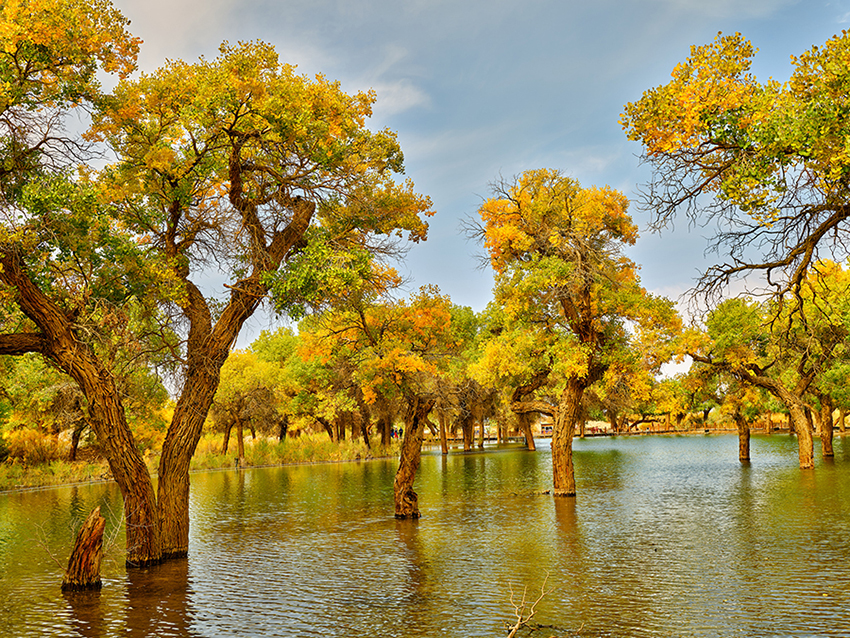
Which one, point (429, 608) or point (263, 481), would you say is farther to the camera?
point (263, 481)

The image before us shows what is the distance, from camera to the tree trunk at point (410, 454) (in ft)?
67.6

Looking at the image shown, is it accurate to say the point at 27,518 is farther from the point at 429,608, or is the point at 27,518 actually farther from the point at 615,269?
the point at 615,269

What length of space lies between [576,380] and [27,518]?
20896mm

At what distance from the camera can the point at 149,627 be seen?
1051cm

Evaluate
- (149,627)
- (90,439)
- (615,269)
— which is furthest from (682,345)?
(90,439)

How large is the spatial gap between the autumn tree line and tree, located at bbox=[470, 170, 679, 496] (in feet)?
0.28

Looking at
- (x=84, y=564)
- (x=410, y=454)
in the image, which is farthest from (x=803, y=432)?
(x=84, y=564)

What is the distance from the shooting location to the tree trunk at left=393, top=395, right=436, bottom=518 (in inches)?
811

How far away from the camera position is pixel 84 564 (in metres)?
13.0

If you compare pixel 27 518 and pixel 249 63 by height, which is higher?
pixel 249 63

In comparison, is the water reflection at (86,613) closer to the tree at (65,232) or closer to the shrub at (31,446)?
the tree at (65,232)

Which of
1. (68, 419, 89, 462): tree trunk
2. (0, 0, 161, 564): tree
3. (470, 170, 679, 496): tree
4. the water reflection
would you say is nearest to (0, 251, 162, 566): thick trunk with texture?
(0, 0, 161, 564): tree

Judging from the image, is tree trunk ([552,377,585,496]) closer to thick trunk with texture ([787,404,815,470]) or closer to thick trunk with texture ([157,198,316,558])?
thick trunk with texture ([157,198,316,558])

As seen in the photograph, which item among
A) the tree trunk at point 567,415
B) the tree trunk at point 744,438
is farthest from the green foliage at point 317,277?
the tree trunk at point 744,438
